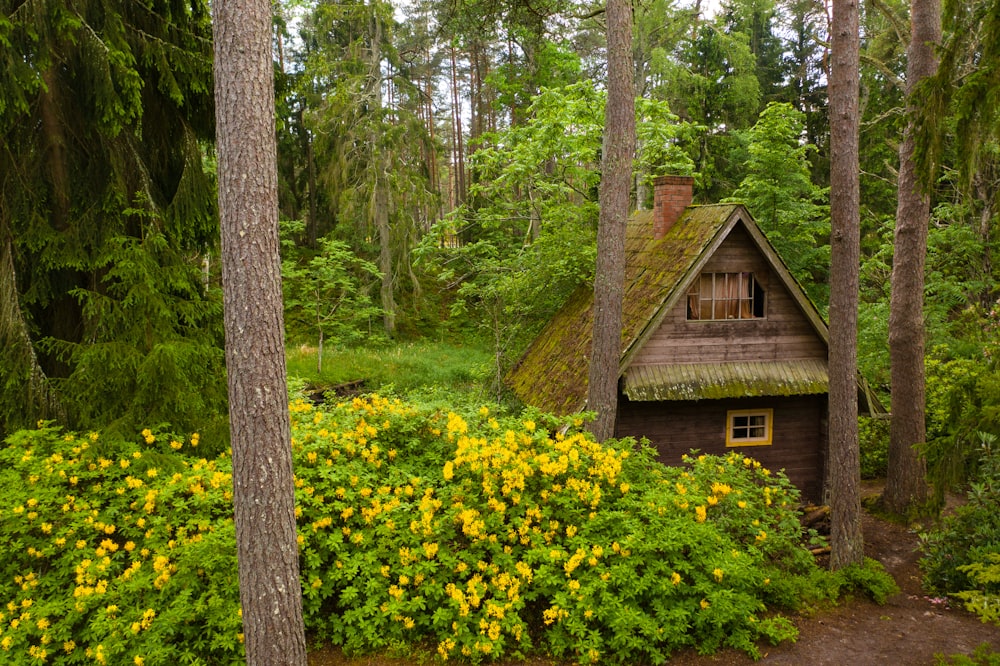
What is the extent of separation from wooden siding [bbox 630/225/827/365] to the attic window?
155 millimetres

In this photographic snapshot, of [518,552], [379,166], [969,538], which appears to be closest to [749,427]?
[969,538]

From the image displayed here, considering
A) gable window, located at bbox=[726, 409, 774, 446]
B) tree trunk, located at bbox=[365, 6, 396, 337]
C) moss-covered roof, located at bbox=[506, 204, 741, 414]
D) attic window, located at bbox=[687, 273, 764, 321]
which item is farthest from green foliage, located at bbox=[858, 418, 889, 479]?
tree trunk, located at bbox=[365, 6, 396, 337]

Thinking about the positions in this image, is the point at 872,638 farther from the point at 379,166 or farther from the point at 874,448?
the point at 379,166

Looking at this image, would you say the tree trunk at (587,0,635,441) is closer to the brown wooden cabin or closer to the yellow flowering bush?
the brown wooden cabin

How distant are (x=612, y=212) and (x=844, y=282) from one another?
3474mm

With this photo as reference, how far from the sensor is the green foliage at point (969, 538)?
851 cm

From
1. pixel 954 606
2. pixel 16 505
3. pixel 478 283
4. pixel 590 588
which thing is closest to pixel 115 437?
pixel 16 505

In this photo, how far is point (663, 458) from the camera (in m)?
13.3

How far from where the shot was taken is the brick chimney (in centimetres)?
1469

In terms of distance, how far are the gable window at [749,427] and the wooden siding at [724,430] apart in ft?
0.35

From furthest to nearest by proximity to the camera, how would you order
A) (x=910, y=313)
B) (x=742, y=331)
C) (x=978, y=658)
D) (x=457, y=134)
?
1. (x=457, y=134)
2. (x=742, y=331)
3. (x=910, y=313)
4. (x=978, y=658)

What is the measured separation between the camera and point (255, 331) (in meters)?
4.87

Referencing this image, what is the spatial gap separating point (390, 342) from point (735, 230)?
58.3 ft

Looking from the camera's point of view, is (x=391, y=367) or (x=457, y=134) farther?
(x=457, y=134)
